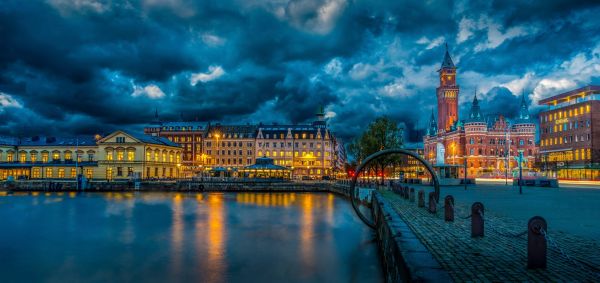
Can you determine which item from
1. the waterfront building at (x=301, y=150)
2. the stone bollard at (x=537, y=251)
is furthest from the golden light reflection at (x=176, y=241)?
the waterfront building at (x=301, y=150)

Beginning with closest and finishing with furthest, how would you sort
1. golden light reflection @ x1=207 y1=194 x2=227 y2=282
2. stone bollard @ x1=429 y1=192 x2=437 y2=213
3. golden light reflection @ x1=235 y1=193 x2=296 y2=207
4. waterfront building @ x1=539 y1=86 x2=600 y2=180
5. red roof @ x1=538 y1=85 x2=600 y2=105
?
golden light reflection @ x1=207 y1=194 x2=227 y2=282 < stone bollard @ x1=429 y1=192 x2=437 y2=213 < golden light reflection @ x1=235 y1=193 x2=296 y2=207 < waterfront building @ x1=539 y1=86 x2=600 y2=180 < red roof @ x1=538 y1=85 x2=600 y2=105

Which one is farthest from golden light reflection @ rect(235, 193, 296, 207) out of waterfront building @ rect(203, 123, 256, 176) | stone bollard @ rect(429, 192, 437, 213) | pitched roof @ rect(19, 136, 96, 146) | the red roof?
the red roof

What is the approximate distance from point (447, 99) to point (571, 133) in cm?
7640

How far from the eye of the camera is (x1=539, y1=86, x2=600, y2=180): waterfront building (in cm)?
10381

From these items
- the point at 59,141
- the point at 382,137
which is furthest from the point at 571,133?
the point at 59,141

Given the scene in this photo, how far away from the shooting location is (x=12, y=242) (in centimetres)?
2986

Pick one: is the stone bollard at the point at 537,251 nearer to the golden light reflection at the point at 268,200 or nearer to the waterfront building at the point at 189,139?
the golden light reflection at the point at 268,200

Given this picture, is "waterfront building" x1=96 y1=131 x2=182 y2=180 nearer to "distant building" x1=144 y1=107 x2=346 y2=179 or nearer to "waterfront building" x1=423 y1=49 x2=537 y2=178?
"distant building" x1=144 y1=107 x2=346 y2=179

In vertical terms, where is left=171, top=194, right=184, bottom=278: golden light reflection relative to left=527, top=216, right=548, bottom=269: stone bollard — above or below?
below

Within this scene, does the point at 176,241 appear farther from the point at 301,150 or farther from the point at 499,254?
the point at 301,150

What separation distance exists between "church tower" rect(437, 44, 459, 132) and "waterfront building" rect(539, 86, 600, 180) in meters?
55.4

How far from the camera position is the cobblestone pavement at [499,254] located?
31.5 ft

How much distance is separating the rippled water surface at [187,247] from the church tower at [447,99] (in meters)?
151

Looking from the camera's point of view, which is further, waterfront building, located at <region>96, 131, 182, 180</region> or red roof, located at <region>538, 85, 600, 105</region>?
red roof, located at <region>538, 85, 600, 105</region>
